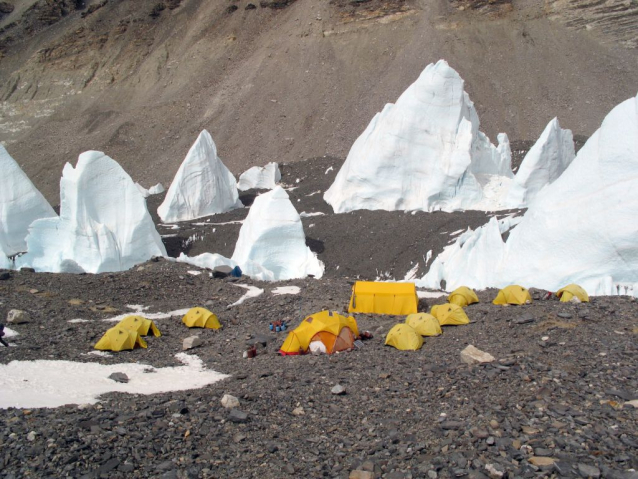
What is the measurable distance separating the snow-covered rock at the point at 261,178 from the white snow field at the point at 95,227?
1827 cm

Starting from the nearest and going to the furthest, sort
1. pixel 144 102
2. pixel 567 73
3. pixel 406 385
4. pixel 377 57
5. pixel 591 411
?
pixel 591 411 → pixel 406 385 → pixel 567 73 → pixel 377 57 → pixel 144 102

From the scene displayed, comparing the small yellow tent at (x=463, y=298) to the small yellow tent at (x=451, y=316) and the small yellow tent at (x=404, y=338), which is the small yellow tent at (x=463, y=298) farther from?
the small yellow tent at (x=404, y=338)

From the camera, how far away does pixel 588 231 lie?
1525 cm

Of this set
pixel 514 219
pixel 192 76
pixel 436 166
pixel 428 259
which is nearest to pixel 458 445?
pixel 428 259

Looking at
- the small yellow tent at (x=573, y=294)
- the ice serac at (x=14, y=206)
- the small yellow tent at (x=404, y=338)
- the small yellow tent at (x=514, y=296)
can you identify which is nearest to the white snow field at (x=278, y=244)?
the small yellow tent at (x=514, y=296)

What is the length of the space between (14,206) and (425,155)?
19.1m

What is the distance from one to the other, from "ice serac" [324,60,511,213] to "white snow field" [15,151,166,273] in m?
11.7

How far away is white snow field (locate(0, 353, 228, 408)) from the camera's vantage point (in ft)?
27.4

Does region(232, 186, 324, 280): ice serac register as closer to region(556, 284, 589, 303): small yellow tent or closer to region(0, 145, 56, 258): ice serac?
region(0, 145, 56, 258): ice serac

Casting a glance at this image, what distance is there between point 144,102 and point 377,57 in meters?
25.2

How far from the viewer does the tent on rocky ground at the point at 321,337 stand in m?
11.5

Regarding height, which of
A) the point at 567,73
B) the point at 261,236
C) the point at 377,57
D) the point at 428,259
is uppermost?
the point at 377,57

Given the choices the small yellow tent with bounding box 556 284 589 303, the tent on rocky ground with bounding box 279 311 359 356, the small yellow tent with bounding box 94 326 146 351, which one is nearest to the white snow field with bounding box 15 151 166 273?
the small yellow tent with bounding box 94 326 146 351

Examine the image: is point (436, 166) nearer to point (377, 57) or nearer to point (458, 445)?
point (458, 445)
